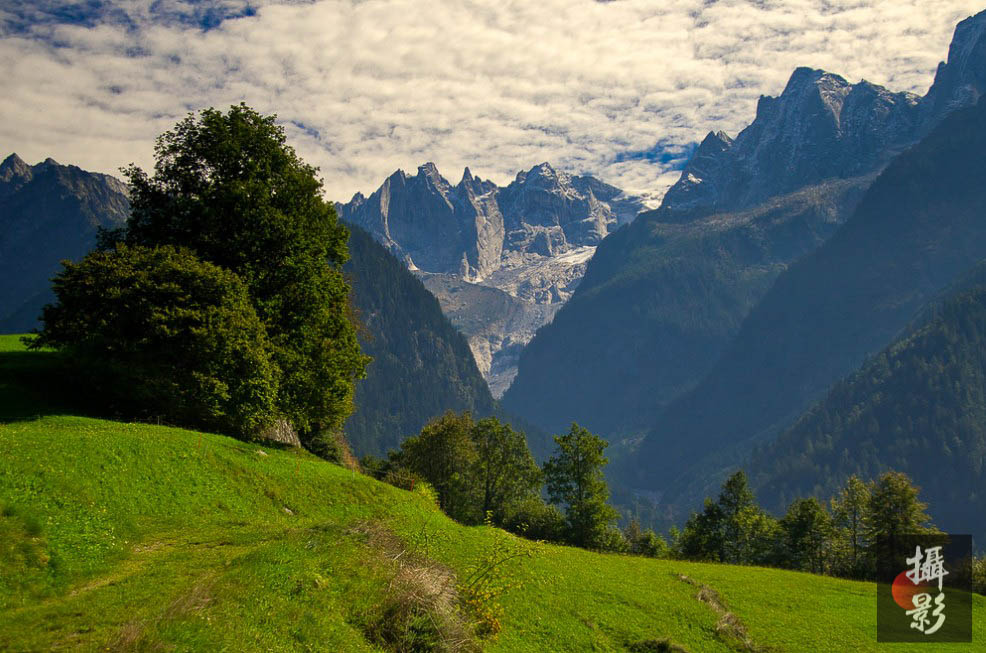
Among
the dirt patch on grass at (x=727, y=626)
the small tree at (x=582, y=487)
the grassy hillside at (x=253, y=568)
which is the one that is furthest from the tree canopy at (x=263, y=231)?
the small tree at (x=582, y=487)

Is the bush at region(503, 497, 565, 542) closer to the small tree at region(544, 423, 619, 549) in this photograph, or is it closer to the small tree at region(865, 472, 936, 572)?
the small tree at region(544, 423, 619, 549)

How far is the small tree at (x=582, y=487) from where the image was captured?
73.7 m

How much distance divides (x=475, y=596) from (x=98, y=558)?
12110 mm

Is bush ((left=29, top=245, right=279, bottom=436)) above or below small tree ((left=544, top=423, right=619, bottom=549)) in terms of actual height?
above

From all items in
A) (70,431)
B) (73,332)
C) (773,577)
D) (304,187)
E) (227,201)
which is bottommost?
(773,577)

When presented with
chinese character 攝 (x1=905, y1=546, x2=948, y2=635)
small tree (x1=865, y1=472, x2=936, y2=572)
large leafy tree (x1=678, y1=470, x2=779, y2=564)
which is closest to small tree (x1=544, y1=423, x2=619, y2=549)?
large leafy tree (x1=678, y1=470, x2=779, y2=564)

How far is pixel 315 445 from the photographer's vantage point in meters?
56.4

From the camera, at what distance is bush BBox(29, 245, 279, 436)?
30.7 m

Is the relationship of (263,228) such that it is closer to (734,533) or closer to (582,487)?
(582,487)

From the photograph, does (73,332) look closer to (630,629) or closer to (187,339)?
(187,339)

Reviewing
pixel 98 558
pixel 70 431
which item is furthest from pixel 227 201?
pixel 98 558

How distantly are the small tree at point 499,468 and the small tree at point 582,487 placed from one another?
22.1ft

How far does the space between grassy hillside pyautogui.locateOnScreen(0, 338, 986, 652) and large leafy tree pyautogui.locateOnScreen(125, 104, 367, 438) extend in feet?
22.8

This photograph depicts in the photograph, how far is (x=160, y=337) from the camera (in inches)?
1227
